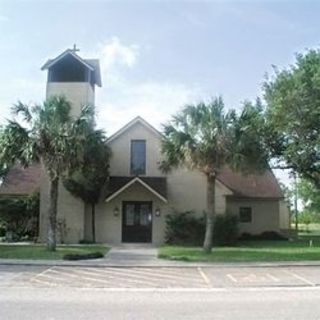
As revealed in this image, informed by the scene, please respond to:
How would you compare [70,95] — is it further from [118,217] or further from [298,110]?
[298,110]

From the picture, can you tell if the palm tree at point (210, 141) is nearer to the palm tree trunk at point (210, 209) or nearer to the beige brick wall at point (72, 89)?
the palm tree trunk at point (210, 209)

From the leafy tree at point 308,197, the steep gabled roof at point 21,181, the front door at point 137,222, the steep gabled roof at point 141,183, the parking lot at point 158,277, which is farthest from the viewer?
the leafy tree at point 308,197

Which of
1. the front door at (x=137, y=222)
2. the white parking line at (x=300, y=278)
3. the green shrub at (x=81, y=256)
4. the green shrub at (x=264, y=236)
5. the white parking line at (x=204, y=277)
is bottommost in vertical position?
the white parking line at (x=204, y=277)

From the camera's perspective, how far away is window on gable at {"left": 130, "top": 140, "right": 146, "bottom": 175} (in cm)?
3822

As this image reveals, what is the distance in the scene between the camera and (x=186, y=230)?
3641 cm

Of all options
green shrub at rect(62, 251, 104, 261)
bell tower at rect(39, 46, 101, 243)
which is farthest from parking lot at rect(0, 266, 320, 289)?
bell tower at rect(39, 46, 101, 243)

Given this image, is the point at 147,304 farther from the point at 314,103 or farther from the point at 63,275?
the point at 314,103

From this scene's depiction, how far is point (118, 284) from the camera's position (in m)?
17.9

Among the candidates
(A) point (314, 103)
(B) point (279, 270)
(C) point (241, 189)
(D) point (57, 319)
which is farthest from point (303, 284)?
(C) point (241, 189)

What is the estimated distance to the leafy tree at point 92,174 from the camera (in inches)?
1198

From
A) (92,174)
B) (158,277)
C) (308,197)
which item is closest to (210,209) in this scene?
(92,174)

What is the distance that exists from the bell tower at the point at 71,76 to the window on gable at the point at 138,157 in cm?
389

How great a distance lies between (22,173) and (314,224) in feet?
191

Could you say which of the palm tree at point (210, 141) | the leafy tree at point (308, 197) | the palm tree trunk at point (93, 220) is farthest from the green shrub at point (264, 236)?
the leafy tree at point (308, 197)
